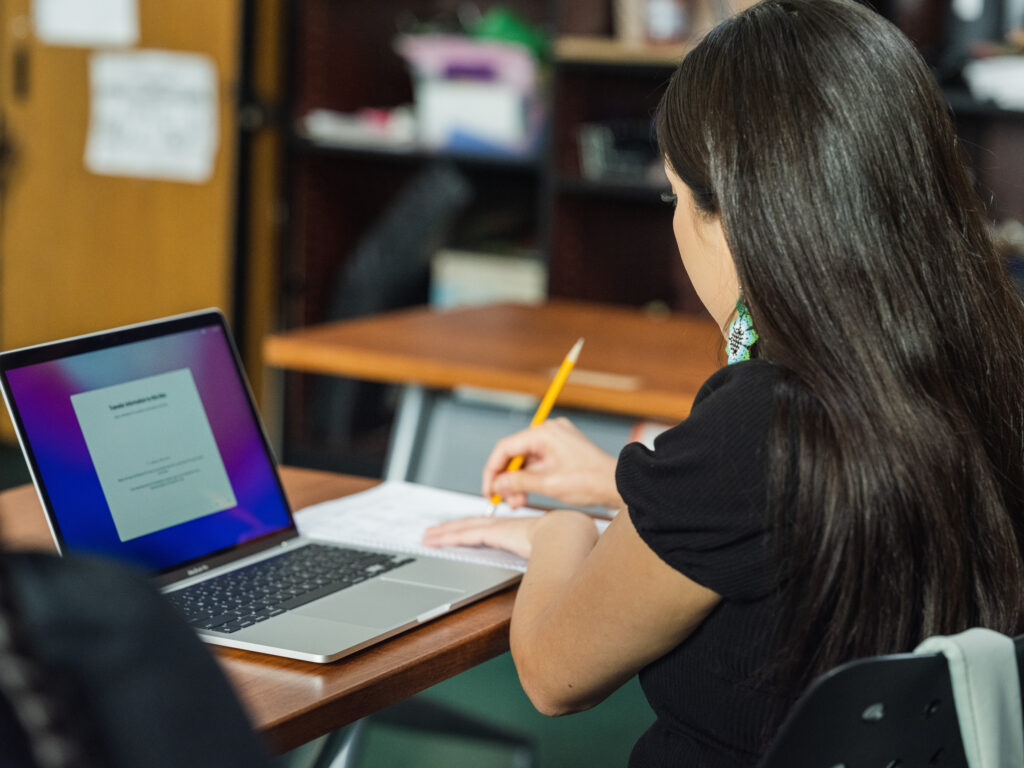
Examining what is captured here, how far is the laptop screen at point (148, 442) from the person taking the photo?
42.1 inches

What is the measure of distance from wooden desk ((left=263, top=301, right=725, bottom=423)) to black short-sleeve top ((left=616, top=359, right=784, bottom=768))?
98 cm

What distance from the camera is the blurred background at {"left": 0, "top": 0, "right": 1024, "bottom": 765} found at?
3.19 metres

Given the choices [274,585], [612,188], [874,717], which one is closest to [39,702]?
[874,717]

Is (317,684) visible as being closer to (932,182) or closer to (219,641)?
(219,641)

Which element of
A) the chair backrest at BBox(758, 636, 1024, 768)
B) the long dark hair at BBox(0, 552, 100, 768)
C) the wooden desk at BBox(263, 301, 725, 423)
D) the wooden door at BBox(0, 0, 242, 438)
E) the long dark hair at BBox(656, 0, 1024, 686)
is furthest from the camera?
the wooden door at BBox(0, 0, 242, 438)

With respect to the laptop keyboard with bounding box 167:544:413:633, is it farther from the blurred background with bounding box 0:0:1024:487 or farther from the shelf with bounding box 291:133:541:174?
the shelf with bounding box 291:133:541:174

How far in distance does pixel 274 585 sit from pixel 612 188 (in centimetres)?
211

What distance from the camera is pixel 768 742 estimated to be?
922 millimetres

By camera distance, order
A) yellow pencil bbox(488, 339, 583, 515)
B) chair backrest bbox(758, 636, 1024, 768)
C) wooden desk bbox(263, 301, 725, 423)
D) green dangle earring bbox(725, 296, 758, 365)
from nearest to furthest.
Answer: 1. chair backrest bbox(758, 636, 1024, 768)
2. green dangle earring bbox(725, 296, 758, 365)
3. yellow pencil bbox(488, 339, 583, 515)
4. wooden desk bbox(263, 301, 725, 423)

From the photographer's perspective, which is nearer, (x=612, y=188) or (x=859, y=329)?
(x=859, y=329)

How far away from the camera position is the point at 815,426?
859 millimetres

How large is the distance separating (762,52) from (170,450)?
1.94ft

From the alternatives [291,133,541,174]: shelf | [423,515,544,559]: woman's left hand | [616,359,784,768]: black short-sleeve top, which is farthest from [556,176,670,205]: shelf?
[616,359,784,768]: black short-sleeve top

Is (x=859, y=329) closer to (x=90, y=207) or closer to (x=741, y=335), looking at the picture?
(x=741, y=335)
